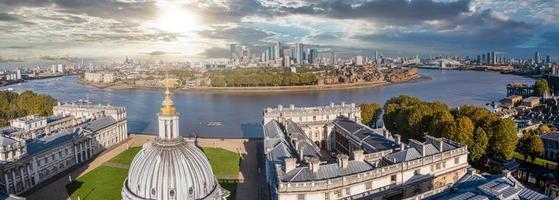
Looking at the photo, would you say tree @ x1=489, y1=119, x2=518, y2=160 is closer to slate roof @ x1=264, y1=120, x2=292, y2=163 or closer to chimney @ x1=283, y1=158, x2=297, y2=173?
slate roof @ x1=264, y1=120, x2=292, y2=163

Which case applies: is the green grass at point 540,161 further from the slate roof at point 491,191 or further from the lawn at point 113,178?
the lawn at point 113,178

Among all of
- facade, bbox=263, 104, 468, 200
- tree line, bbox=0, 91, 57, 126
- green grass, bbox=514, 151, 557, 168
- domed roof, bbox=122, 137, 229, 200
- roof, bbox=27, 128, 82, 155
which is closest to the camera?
domed roof, bbox=122, 137, 229, 200

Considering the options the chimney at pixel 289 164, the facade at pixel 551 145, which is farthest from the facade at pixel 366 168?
the facade at pixel 551 145

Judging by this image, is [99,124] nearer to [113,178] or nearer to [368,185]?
[113,178]

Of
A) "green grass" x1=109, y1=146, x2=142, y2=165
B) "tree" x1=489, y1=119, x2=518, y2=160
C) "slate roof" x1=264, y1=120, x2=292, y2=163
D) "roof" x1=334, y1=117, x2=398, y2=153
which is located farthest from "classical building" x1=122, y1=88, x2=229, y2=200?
"tree" x1=489, y1=119, x2=518, y2=160

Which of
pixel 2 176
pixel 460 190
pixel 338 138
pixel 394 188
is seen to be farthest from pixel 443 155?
pixel 2 176

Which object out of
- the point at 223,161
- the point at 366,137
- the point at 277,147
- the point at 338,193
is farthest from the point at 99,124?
the point at 338,193
